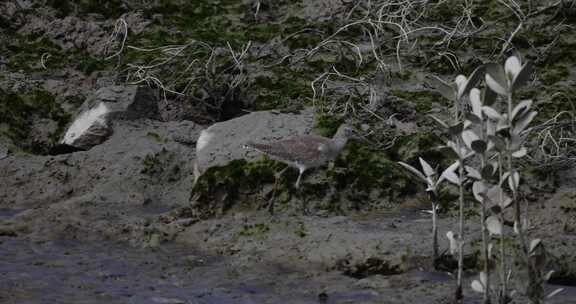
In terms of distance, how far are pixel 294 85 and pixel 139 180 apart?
242 cm

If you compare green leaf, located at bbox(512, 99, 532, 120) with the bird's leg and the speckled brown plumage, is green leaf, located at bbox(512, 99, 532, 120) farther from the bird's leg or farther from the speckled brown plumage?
the bird's leg

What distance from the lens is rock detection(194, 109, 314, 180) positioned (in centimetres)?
752

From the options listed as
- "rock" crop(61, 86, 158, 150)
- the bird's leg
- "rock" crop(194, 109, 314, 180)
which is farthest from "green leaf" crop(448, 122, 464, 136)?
"rock" crop(61, 86, 158, 150)

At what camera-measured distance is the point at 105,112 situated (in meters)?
9.23

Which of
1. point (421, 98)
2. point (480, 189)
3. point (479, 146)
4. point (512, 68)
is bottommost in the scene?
point (480, 189)

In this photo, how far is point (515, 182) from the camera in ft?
13.2

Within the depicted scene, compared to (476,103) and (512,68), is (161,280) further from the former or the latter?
(512,68)

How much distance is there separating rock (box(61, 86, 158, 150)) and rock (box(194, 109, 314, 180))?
1.76 m

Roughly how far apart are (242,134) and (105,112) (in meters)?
2.19

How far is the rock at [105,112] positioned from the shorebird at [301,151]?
2630 mm

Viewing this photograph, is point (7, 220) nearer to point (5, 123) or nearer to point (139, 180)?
Answer: point (139, 180)

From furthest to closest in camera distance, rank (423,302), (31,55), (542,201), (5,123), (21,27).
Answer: (21,27)
(31,55)
(5,123)
(542,201)
(423,302)

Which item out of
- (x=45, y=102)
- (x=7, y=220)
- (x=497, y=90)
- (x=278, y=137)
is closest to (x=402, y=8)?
(x=278, y=137)

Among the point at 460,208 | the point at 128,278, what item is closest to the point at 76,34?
the point at 128,278
